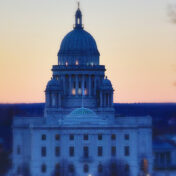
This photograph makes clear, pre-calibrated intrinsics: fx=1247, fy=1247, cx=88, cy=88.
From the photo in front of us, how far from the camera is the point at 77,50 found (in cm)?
19838

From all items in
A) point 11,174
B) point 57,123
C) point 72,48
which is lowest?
point 11,174

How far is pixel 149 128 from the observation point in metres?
194

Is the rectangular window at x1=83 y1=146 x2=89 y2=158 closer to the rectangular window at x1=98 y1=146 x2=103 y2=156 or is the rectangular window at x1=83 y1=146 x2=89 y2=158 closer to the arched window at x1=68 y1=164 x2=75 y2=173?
the rectangular window at x1=98 y1=146 x2=103 y2=156

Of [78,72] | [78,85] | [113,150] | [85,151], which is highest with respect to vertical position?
[78,72]

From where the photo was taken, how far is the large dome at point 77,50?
198500 mm

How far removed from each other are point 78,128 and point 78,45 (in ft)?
63.3

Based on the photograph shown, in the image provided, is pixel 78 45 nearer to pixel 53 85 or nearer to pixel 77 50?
pixel 77 50

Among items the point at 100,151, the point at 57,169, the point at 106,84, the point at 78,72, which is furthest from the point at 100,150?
the point at 78,72

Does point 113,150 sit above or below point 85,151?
above

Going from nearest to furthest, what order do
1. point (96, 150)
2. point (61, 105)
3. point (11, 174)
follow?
1. point (11, 174)
2. point (96, 150)
3. point (61, 105)

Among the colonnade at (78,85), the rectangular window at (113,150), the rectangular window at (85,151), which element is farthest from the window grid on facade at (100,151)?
the colonnade at (78,85)

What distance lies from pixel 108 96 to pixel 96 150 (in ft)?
49.2

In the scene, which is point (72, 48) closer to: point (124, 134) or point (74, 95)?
point (74, 95)

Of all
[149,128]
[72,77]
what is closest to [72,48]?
[72,77]
